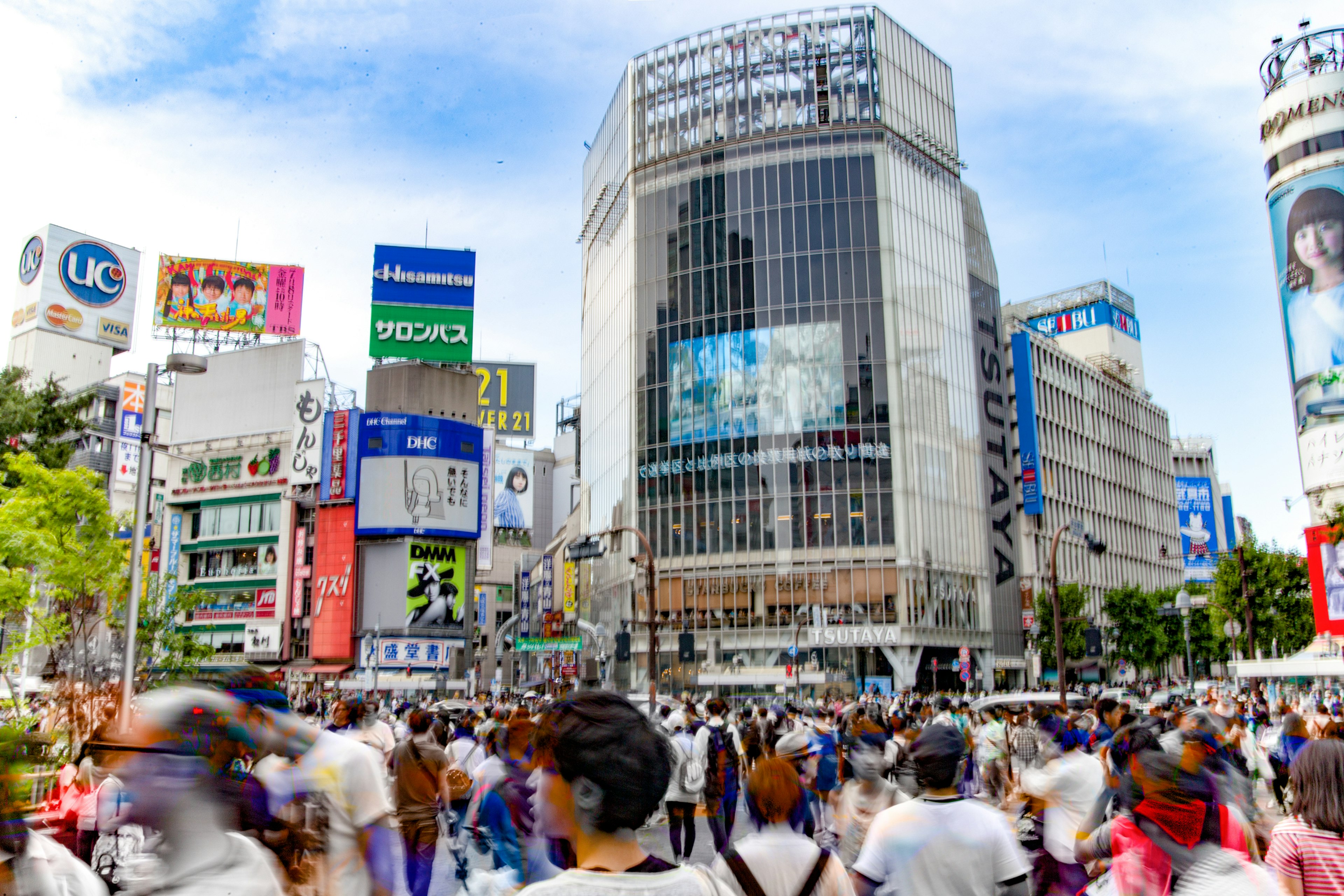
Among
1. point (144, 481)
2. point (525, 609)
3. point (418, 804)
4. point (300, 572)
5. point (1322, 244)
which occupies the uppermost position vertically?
point (1322, 244)

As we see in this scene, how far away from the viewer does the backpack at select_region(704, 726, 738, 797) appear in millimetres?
12891

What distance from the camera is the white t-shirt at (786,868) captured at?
4.36 m

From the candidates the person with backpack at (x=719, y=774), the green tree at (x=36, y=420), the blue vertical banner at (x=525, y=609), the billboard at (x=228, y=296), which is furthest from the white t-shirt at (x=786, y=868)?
the billboard at (x=228, y=296)

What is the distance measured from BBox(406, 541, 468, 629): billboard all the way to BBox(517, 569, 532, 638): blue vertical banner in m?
10.2

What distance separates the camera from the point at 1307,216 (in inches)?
2511

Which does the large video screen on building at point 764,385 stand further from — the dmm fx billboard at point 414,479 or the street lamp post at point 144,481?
the street lamp post at point 144,481

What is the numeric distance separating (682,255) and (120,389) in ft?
156

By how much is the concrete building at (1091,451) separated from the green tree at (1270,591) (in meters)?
7.93

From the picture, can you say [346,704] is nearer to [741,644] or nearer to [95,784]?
[95,784]

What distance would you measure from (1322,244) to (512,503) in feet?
278

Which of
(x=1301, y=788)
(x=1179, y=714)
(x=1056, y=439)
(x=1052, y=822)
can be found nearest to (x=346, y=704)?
(x=1052, y=822)

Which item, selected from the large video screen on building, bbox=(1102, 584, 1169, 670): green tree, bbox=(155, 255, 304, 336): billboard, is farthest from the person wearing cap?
bbox=(155, 255, 304, 336): billboard

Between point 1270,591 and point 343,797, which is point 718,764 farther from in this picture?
point 1270,591

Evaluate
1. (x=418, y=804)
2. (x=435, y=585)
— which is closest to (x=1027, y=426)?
(x=435, y=585)
